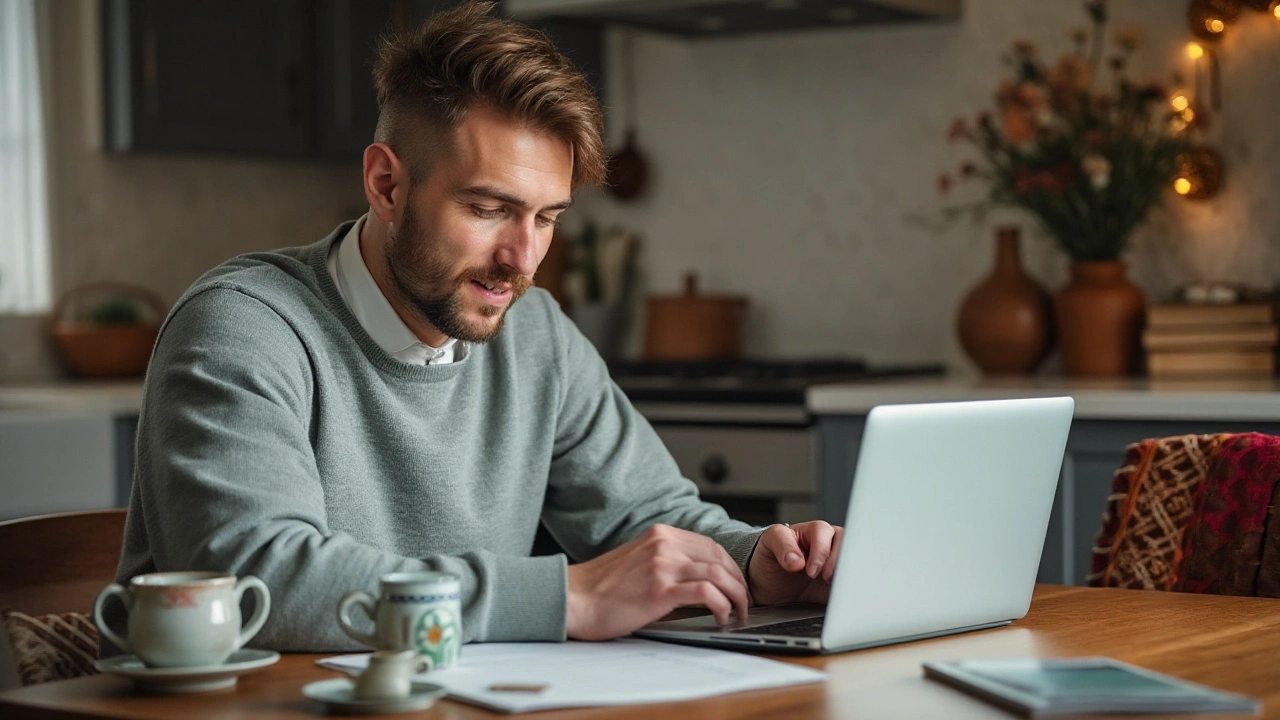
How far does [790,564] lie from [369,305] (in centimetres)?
57

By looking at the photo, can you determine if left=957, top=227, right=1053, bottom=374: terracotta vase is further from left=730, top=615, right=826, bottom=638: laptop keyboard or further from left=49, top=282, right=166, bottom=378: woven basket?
left=730, top=615, right=826, bottom=638: laptop keyboard

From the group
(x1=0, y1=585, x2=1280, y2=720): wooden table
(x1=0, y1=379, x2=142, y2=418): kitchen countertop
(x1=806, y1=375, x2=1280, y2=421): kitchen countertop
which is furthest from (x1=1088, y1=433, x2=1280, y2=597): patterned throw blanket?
(x1=0, y1=379, x2=142, y2=418): kitchen countertop

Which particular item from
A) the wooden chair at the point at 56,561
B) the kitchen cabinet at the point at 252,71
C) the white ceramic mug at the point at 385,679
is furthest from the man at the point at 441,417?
the kitchen cabinet at the point at 252,71

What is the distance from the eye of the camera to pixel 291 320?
5.34 feet

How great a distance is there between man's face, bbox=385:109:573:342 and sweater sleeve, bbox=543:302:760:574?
0.25m

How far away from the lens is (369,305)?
1.76m

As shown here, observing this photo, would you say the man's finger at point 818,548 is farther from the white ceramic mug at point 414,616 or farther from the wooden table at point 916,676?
the white ceramic mug at point 414,616

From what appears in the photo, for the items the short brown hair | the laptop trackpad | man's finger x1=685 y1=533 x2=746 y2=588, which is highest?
the short brown hair

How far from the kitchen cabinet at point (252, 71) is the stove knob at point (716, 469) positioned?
49.3 inches

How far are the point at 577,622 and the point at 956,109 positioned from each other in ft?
8.78

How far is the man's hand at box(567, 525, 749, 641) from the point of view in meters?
1.39

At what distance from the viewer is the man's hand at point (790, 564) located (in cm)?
158

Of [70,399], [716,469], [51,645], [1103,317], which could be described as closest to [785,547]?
[51,645]

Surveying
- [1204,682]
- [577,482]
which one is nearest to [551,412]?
[577,482]
